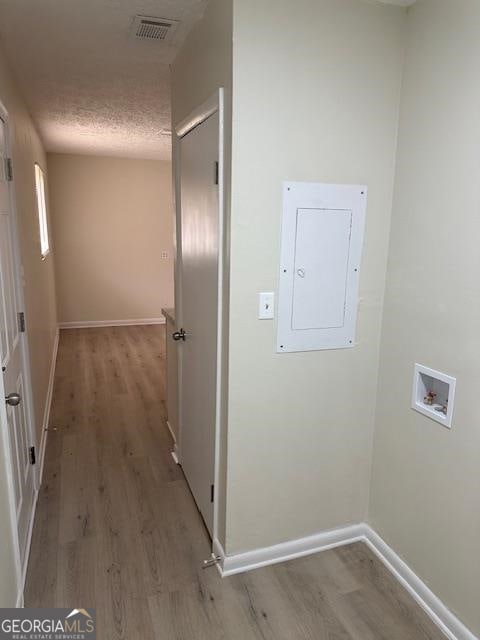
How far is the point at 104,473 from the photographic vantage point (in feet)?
9.34

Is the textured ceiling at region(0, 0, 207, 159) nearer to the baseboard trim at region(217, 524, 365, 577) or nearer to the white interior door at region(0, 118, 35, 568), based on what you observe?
the white interior door at region(0, 118, 35, 568)

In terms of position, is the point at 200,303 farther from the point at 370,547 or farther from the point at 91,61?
the point at 91,61

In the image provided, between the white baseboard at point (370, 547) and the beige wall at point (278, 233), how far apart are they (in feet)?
0.18

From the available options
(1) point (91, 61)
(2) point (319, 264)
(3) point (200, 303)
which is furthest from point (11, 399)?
(1) point (91, 61)

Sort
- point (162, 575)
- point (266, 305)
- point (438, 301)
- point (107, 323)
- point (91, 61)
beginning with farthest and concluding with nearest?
point (107, 323) → point (91, 61) → point (162, 575) → point (266, 305) → point (438, 301)

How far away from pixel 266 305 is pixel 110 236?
17.9ft

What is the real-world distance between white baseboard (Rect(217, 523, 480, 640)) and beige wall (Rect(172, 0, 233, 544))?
0.45 ft

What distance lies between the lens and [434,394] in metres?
1.84

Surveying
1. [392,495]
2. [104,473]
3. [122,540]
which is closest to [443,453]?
[392,495]

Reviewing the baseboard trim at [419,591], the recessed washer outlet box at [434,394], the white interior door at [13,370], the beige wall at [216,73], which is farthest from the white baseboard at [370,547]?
the white interior door at [13,370]

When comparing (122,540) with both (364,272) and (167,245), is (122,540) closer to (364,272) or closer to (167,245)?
(364,272)

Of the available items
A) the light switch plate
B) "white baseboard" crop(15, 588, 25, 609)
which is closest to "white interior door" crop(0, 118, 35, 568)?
"white baseboard" crop(15, 588, 25, 609)

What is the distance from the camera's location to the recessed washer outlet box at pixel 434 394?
171cm

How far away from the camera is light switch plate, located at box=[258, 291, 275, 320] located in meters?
1.85
